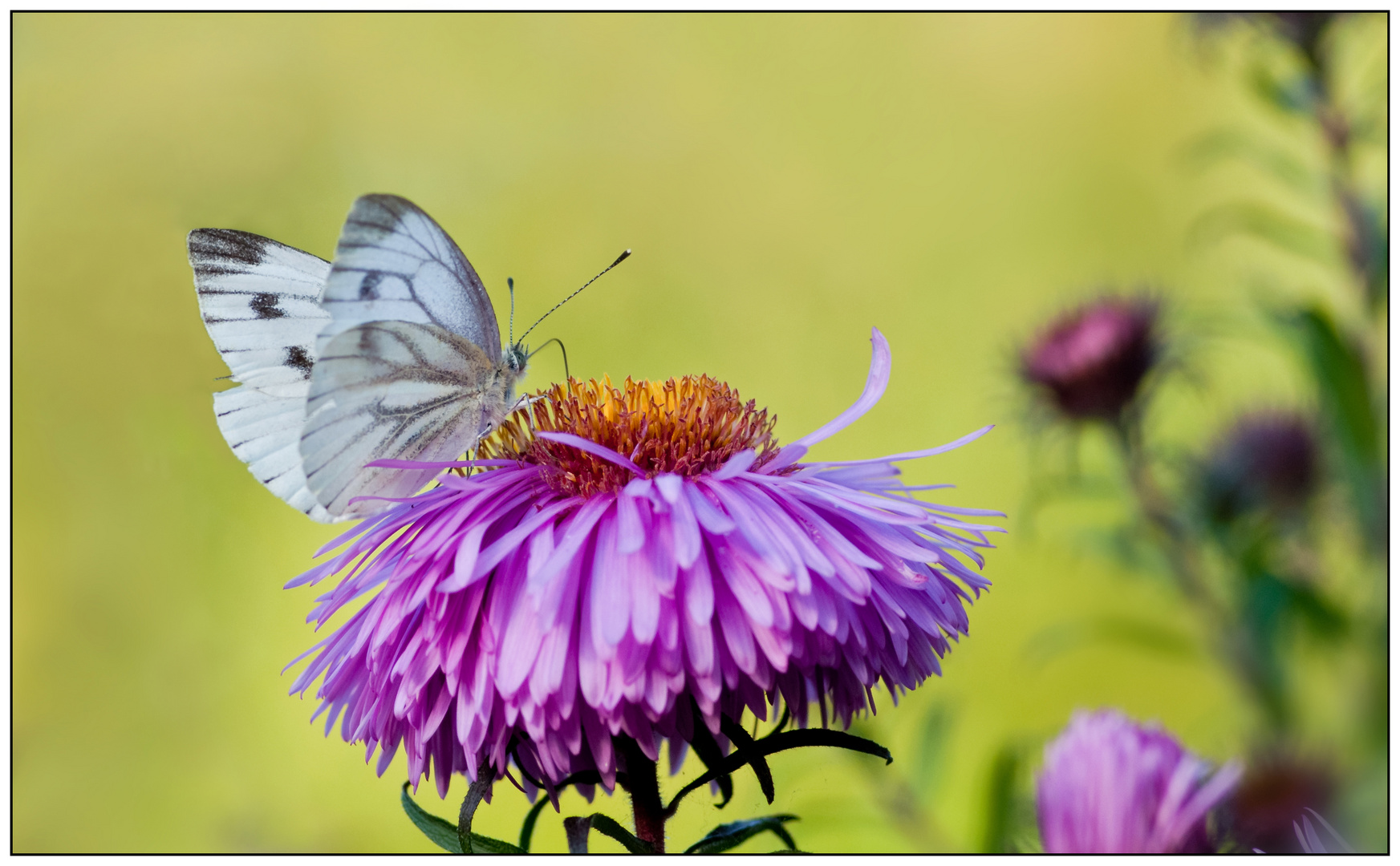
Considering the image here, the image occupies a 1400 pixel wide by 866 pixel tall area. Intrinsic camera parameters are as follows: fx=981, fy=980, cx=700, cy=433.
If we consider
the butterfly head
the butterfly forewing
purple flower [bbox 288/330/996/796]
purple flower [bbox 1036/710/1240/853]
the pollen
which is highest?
the butterfly forewing

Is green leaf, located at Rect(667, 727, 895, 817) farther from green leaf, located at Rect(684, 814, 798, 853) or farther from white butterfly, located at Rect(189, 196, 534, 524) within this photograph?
white butterfly, located at Rect(189, 196, 534, 524)

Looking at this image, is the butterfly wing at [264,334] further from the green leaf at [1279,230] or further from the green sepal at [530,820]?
the green leaf at [1279,230]

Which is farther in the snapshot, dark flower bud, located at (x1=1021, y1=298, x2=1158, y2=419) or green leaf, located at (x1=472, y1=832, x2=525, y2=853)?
dark flower bud, located at (x1=1021, y1=298, x2=1158, y2=419)

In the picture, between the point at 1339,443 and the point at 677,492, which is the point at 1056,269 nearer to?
the point at 1339,443

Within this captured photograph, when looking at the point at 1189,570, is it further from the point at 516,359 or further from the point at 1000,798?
the point at 516,359

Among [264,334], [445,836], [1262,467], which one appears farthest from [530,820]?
[1262,467]

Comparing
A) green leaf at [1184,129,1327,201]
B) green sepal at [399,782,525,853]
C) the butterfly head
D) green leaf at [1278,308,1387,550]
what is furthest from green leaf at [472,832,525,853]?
green leaf at [1184,129,1327,201]

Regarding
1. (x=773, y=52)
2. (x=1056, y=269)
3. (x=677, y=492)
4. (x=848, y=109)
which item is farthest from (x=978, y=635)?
(x=677, y=492)
